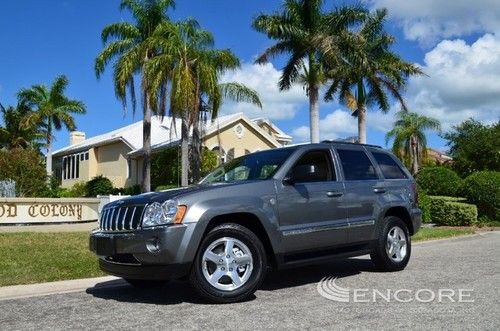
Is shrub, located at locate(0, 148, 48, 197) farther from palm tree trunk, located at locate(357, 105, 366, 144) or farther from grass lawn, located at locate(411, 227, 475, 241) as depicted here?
grass lawn, located at locate(411, 227, 475, 241)

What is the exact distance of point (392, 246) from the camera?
8.27 meters

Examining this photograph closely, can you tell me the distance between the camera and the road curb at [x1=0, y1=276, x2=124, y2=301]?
7070 millimetres

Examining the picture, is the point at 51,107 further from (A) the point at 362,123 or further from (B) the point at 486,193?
(B) the point at 486,193

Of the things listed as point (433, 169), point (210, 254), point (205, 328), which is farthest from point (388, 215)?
point (433, 169)

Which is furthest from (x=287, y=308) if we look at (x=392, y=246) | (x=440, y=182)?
(x=440, y=182)

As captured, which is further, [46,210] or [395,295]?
[46,210]

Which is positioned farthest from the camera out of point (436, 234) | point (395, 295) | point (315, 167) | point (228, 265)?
point (436, 234)

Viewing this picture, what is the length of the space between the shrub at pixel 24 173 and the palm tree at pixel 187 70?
7.04 m

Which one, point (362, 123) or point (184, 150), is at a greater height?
point (362, 123)

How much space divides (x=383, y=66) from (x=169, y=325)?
Result: 85.2 feet

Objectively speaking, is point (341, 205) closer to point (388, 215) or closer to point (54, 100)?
point (388, 215)

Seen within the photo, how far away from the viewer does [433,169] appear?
24.8 metres

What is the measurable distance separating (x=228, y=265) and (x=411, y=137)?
163 feet

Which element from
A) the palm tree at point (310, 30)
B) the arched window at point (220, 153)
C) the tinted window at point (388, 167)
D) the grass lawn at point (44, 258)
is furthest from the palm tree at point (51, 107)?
the tinted window at point (388, 167)
